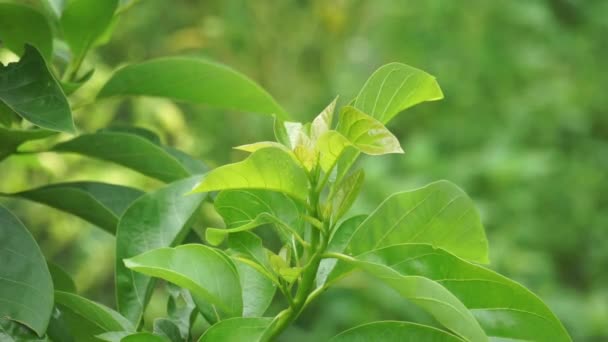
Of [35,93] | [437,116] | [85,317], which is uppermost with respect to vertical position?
[35,93]

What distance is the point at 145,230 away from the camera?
2.06ft

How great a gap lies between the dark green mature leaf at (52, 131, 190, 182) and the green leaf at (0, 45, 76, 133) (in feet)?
0.32

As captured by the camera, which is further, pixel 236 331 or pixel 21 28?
pixel 21 28

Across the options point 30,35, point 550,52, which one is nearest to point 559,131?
point 550,52

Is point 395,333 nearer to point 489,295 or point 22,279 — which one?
point 489,295

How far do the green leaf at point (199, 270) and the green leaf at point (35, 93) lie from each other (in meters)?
0.12

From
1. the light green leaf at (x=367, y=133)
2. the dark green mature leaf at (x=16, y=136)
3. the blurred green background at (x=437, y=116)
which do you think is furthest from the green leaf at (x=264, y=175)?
the blurred green background at (x=437, y=116)

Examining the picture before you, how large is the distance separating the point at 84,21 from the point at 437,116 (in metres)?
2.51

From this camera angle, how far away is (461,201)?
55 cm

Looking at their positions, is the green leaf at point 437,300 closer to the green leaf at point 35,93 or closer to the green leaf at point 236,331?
the green leaf at point 236,331

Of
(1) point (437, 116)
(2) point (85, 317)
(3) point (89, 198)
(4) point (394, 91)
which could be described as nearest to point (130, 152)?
(3) point (89, 198)

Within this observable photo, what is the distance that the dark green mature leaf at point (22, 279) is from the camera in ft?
1.72

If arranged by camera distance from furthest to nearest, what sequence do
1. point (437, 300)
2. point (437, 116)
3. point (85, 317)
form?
point (437, 116) → point (85, 317) → point (437, 300)

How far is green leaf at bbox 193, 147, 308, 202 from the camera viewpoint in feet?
1.58
